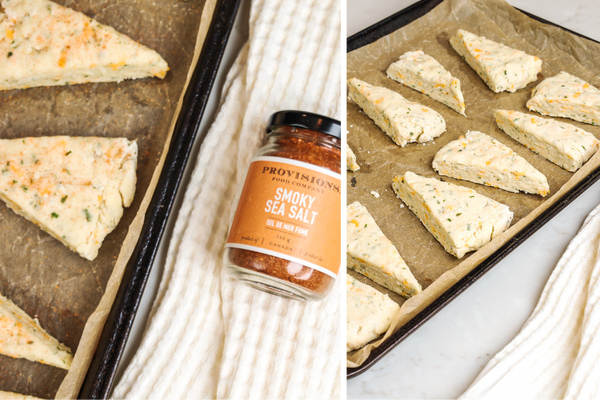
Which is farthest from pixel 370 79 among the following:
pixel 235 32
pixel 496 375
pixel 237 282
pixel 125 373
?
pixel 125 373

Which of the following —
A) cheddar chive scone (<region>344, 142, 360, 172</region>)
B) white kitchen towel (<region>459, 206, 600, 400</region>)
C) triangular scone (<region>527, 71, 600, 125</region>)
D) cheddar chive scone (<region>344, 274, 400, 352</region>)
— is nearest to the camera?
white kitchen towel (<region>459, 206, 600, 400</region>)

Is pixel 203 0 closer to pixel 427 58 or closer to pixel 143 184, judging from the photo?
pixel 143 184

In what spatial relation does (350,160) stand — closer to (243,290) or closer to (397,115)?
(397,115)

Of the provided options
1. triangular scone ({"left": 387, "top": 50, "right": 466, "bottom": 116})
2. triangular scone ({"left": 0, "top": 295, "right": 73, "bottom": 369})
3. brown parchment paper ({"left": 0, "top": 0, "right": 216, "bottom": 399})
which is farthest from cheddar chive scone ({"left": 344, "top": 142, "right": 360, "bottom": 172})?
triangular scone ({"left": 0, "top": 295, "right": 73, "bottom": 369})

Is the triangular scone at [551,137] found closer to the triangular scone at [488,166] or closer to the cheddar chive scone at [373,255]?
the triangular scone at [488,166]

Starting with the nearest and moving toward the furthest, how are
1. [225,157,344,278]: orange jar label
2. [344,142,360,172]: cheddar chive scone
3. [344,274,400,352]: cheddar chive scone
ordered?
1. [225,157,344,278]: orange jar label
2. [344,274,400,352]: cheddar chive scone
3. [344,142,360,172]: cheddar chive scone

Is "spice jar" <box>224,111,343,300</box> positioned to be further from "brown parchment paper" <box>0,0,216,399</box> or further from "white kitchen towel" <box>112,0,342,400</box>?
"brown parchment paper" <box>0,0,216,399</box>
